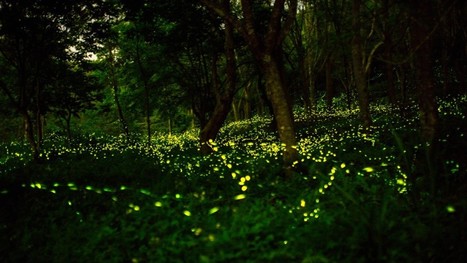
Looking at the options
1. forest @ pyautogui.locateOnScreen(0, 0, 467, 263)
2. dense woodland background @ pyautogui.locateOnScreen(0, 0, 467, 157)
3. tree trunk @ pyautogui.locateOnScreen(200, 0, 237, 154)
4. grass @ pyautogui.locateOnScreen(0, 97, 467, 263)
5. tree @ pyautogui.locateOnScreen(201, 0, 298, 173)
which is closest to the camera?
grass @ pyautogui.locateOnScreen(0, 97, 467, 263)

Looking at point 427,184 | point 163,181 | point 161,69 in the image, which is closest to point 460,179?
point 427,184

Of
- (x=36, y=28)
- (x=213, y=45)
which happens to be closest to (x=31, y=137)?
(x=36, y=28)

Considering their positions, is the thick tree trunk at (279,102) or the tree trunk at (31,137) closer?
the thick tree trunk at (279,102)

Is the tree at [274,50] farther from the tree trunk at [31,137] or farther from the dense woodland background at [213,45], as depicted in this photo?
the tree trunk at [31,137]

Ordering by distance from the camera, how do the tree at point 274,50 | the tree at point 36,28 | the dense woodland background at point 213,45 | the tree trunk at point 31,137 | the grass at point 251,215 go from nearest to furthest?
the grass at point 251,215 → the dense woodland background at point 213,45 → the tree at point 274,50 → the tree at point 36,28 → the tree trunk at point 31,137

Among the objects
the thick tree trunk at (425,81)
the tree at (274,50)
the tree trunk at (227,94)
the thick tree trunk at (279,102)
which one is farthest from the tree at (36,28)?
the thick tree trunk at (425,81)

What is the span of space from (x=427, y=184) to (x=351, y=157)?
318 centimetres

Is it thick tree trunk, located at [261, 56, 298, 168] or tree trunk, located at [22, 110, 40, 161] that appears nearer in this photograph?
thick tree trunk, located at [261, 56, 298, 168]

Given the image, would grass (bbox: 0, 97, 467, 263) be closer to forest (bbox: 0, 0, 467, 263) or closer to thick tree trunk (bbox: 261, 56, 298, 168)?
forest (bbox: 0, 0, 467, 263)

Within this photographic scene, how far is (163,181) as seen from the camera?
322 inches

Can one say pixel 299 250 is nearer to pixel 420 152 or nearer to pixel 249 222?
pixel 249 222

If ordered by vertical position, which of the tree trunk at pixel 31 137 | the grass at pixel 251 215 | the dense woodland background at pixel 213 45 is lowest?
the grass at pixel 251 215

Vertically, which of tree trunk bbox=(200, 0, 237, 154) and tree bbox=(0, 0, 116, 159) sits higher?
tree bbox=(0, 0, 116, 159)

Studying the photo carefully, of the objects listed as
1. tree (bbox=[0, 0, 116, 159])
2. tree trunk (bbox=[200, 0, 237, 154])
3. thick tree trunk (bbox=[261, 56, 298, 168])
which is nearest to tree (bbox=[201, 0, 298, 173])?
thick tree trunk (bbox=[261, 56, 298, 168])
